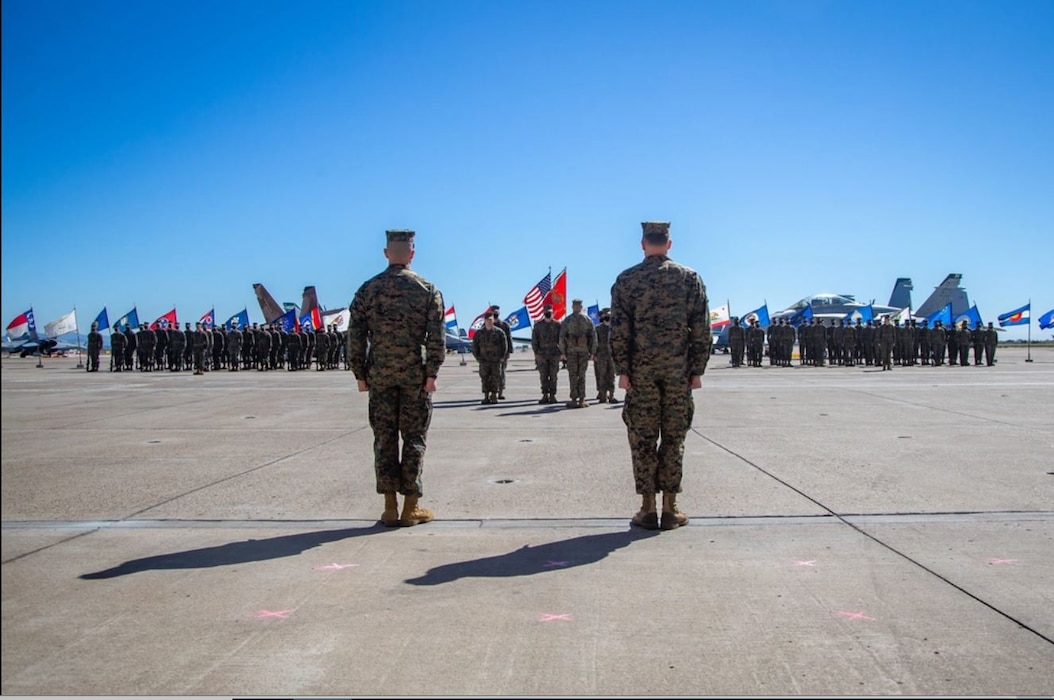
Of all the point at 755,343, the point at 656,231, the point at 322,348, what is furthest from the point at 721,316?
the point at 656,231

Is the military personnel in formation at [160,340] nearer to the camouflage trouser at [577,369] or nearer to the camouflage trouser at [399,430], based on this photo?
the camouflage trouser at [577,369]

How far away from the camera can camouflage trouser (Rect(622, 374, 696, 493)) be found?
18.1ft

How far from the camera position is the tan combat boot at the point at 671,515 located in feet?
17.6

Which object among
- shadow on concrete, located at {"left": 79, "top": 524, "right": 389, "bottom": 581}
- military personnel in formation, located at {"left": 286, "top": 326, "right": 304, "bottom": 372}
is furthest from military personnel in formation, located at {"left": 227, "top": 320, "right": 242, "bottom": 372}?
shadow on concrete, located at {"left": 79, "top": 524, "right": 389, "bottom": 581}

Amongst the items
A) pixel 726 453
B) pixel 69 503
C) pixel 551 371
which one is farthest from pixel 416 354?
pixel 551 371

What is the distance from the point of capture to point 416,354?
18.5ft

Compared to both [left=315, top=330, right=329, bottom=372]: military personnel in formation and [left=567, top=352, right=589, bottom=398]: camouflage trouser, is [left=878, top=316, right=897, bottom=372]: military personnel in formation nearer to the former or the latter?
[left=567, top=352, right=589, bottom=398]: camouflage trouser

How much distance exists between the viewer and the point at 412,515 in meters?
5.57

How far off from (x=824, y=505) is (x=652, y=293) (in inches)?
79.5

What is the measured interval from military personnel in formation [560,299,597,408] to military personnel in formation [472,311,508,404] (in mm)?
1277

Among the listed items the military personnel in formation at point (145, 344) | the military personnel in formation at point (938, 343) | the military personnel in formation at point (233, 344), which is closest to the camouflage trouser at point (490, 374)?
the military personnel in formation at point (233, 344)

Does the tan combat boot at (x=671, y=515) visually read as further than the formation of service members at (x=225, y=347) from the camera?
No

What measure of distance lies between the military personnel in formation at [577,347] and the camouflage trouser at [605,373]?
13.2 inches

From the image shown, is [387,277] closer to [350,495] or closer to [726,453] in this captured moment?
[350,495]
